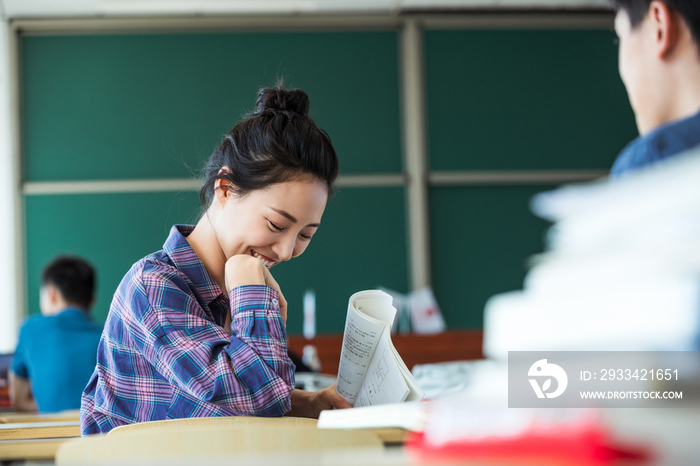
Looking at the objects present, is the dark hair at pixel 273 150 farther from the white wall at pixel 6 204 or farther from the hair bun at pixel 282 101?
the white wall at pixel 6 204

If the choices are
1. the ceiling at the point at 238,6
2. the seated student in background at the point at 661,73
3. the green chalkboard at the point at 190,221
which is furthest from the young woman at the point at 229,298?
the ceiling at the point at 238,6

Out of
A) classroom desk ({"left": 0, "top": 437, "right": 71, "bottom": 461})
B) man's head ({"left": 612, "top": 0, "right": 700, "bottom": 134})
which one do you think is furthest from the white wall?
man's head ({"left": 612, "top": 0, "right": 700, "bottom": 134})

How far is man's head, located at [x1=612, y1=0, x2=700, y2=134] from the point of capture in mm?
812

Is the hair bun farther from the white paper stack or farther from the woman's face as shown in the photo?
the white paper stack

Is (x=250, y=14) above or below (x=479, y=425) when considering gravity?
above

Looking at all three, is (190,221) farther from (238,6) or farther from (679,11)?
(679,11)

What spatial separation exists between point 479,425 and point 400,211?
4.33m

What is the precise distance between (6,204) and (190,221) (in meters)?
1.25

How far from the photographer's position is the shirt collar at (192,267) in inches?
53.2

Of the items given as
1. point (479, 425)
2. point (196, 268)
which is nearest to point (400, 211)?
point (196, 268)

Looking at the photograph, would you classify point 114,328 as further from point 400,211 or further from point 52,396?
point 400,211

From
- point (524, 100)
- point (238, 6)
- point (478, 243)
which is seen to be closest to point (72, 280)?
point (238, 6)

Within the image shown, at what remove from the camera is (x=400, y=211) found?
187 inches

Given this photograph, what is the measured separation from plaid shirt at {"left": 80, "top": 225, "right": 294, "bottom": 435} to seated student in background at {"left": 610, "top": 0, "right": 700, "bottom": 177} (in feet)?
2.13
